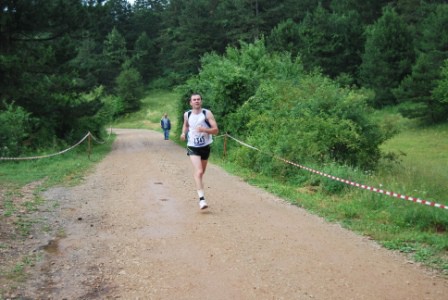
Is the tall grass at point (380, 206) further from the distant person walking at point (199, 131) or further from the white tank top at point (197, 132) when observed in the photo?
the white tank top at point (197, 132)

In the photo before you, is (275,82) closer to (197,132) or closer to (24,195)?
(197,132)

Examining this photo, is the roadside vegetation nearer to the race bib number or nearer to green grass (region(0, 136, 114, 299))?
green grass (region(0, 136, 114, 299))

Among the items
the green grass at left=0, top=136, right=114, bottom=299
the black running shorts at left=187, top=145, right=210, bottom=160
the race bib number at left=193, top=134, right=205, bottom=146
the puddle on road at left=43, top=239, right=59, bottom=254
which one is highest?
the race bib number at left=193, top=134, right=205, bottom=146

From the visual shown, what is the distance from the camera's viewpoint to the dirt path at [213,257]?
4.61 m

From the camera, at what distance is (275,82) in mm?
17406

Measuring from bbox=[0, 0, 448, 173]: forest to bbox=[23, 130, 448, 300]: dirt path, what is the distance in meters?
4.58

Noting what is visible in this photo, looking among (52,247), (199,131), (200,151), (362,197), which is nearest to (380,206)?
(362,197)

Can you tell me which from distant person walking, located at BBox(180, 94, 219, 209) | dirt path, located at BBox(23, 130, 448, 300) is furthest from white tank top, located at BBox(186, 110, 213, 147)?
dirt path, located at BBox(23, 130, 448, 300)

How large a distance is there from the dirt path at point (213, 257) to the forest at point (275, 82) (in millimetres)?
4580

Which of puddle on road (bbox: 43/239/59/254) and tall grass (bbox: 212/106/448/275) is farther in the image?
tall grass (bbox: 212/106/448/275)

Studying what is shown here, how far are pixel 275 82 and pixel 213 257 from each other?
12631 mm

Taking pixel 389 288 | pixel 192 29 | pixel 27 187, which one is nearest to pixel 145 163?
pixel 27 187

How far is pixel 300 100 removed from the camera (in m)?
13.6

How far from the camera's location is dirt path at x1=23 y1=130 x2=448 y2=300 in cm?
461
